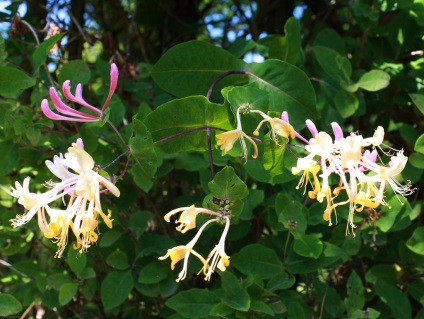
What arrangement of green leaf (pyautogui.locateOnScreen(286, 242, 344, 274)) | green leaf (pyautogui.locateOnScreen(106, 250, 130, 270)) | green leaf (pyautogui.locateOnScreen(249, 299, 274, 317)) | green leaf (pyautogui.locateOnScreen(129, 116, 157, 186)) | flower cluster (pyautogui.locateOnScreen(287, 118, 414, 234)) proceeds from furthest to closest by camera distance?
green leaf (pyautogui.locateOnScreen(106, 250, 130, 270)) → green leaf (pyautogui.locateOnScreen(286, 242, 344, 274)) → green leaf (pyautogui.locateOnScreen(249, 299, 274, 317)) → green leaf (pyautogui.locateOnScreen(129, 116, 157, 186)) → flower cluster (pyautogui.locateOnScreen(287, 118, 414, 234))

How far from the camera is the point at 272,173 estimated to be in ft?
2.81

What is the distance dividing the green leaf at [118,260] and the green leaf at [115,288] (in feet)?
0.05

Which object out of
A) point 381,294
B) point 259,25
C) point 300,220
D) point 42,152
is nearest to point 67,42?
→ point 42,152

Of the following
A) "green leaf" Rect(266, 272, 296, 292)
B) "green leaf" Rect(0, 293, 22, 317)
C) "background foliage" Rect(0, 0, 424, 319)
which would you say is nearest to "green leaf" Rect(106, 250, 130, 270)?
"background foliage" Rect(0, 0, 424, 319)

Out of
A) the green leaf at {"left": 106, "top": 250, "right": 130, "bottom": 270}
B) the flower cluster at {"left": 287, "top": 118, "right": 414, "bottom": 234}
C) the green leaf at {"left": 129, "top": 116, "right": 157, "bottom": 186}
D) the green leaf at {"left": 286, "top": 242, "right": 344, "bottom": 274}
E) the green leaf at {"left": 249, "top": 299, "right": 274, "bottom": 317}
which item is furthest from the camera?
the green leaf at {"left": 106, "top": 250, "right": 130, "bottom": 270}

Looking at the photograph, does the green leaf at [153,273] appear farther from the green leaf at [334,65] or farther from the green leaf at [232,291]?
the green leaf at [334,65]

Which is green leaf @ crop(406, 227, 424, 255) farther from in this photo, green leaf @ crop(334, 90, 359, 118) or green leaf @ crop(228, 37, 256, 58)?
green leaf @ crop(228, 37, 256, 58)

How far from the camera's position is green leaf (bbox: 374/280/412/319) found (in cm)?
119

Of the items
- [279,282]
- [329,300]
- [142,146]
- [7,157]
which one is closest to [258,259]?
[279,282]

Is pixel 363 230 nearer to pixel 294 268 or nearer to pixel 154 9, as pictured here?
pixel 294 268

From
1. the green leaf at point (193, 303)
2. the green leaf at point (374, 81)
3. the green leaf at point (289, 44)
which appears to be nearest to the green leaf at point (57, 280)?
the green leaf at point (193, 303)

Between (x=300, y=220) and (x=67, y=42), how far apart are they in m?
0.85

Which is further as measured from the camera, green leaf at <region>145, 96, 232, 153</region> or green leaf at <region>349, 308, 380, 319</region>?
green leaf at <region>349, 308, 380, 319</region>

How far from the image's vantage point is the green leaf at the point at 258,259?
1.11 meters
